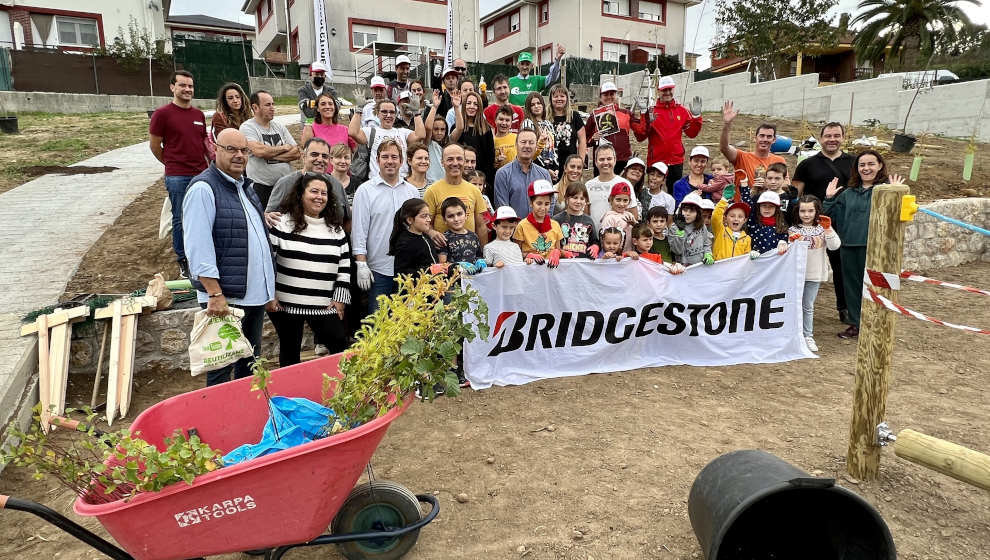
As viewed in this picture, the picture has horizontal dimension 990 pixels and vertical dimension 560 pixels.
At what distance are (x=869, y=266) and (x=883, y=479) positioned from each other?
4.38 feet

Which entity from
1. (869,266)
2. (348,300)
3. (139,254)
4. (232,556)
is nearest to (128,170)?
(139,254)

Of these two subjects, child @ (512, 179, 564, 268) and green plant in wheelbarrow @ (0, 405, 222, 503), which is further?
child @ (512, 179, 564, 268)

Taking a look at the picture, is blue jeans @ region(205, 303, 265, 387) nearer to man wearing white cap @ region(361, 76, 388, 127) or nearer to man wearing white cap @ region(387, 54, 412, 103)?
man wearing white cap @ region(361, 76, 388, 127)

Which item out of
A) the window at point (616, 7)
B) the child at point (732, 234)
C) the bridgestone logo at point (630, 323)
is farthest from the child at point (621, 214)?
the window at point (616, 7)

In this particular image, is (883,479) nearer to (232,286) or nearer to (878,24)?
(232,286)

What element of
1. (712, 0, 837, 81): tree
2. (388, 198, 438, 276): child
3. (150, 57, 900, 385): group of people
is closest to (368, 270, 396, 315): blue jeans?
(150, 57, 900, 385): group of people

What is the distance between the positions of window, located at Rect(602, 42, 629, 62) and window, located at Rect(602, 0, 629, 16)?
173 centimetres

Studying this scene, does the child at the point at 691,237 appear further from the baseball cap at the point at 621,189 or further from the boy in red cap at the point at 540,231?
the boy in red cap at the point at 540,231

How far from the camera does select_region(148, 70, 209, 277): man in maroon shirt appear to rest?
5.67m

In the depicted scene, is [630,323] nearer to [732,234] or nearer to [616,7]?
[732,234]

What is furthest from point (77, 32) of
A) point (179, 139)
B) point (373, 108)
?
point (179, 139)

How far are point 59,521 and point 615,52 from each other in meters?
35.7

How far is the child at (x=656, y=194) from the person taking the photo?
20.9ft

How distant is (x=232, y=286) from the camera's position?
3809 millimetres
